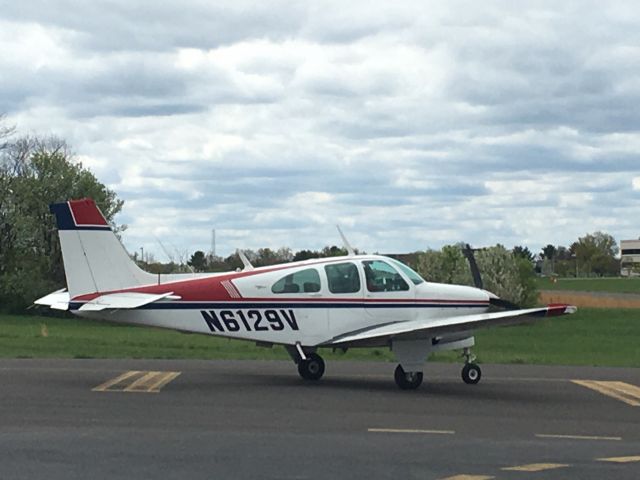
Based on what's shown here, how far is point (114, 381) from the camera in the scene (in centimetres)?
1814

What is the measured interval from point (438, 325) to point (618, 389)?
11.9ft

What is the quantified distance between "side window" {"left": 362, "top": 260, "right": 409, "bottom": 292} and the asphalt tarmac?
163cm

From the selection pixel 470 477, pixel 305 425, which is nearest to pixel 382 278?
pixel 305 425

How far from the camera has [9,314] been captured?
243 ft

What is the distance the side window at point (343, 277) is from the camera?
18.7m

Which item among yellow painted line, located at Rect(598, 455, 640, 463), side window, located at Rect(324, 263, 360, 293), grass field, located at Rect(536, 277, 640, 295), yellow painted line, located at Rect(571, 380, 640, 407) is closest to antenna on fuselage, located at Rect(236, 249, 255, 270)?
side window, located at Rect(324, 263, 360, 293)

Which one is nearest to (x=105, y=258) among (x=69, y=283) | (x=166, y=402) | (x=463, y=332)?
(x=69, y=283)

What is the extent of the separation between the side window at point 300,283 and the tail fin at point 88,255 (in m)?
2.25

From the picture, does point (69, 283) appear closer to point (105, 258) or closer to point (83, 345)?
point (105, 258)

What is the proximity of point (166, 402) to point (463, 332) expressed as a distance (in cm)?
541

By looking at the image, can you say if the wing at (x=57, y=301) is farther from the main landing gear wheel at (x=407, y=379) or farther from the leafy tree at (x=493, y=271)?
the leafy tree at (x=493, y=271)

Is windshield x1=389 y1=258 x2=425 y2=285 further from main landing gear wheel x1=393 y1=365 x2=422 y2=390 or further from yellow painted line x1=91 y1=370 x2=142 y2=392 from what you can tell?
yellow painted line x1=91 y1=370 x2=142 y2=392


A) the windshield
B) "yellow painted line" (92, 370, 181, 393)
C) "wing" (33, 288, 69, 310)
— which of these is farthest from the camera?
the windshield

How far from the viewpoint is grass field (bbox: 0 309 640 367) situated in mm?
27984
